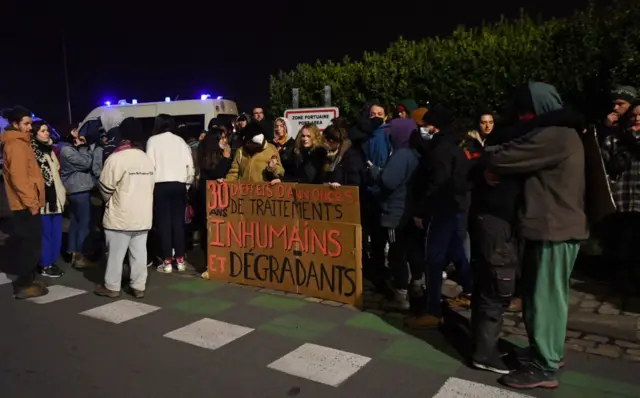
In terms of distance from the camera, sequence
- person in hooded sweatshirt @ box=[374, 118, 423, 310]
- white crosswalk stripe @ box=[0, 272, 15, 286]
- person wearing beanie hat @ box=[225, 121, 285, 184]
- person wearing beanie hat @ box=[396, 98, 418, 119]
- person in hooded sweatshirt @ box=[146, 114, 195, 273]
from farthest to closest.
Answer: person wearing beanie hat @ box=[396, 98, 418, 119] → person in hooded sweatshirt @ box=[146, 114, 195, 273] → white crosswalk stripe @ box=[0, 272, 15, 286] → person wearing beanie hat @ box=[225, 121, 285, 184] → person in hooded sweatshirt @ box=[374, 118, 423, 310]

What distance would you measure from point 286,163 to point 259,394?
3.72 m

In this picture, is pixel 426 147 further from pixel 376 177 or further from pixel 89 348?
pixel 89 348

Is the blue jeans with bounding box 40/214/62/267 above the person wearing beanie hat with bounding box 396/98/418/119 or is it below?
below

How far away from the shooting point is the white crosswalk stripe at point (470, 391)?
3586 mm

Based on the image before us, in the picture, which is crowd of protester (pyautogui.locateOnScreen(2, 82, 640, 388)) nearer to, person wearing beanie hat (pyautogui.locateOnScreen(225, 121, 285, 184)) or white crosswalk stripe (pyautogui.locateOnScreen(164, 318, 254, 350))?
person wearing beanie hat (pyautogui.locateOnScreen(225, 121, 285, 184))

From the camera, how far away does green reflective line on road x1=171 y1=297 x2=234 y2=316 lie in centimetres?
543

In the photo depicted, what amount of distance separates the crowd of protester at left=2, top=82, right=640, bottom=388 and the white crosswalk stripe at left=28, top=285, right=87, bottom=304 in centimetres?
14

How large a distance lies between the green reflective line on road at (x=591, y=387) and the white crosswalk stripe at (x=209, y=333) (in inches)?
99.6

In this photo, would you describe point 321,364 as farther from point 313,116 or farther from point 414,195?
point 313,116

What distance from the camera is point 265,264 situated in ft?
20.0

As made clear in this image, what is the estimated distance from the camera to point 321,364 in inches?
163

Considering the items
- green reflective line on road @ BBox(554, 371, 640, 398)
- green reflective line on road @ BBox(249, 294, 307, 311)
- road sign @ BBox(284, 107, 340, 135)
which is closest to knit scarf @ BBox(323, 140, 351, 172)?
green reflective line on road @ BBox(249, 294, 307, 311)

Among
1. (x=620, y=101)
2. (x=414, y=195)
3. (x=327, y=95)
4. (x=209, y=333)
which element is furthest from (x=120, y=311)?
(x=620, y=101)

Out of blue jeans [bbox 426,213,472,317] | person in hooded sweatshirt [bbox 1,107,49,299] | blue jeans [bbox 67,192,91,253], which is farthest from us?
blue jeans [bbox 67,192,91,253]
